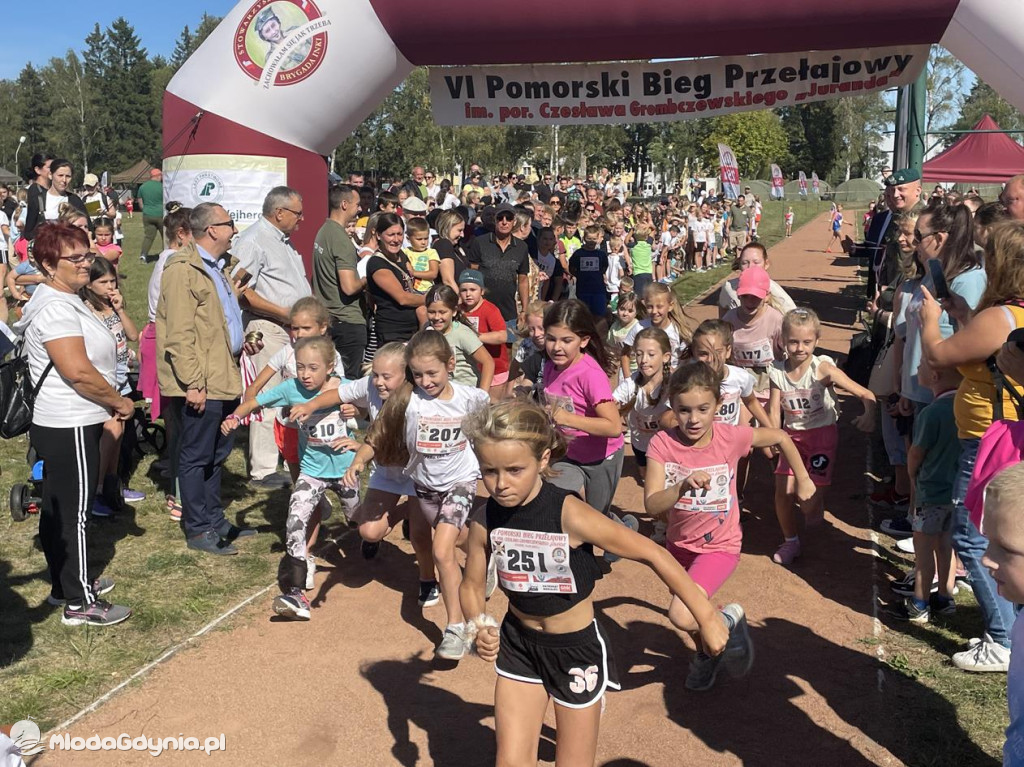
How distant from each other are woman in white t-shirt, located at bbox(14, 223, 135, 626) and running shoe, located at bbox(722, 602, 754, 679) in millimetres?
3311

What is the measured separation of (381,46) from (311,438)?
5.04 metres

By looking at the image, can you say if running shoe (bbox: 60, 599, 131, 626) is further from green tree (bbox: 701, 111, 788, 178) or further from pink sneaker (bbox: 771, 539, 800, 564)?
green tree (bbox: 701, 111, 788, 178)

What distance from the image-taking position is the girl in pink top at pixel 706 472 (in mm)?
4762

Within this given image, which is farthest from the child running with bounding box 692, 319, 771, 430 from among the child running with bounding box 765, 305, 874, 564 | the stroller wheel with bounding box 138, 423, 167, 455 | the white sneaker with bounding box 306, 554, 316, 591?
the stroller wheel with bounding box 138, 423, 167, 455

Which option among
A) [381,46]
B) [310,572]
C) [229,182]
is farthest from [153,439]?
[381,46]

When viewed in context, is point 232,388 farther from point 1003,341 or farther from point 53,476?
point 1003,341

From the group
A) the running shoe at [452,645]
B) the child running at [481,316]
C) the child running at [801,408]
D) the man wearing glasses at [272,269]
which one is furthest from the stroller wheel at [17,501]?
the child running at [801,408]

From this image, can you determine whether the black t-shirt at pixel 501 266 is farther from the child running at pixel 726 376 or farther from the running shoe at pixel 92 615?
the running shoe at pixel 92 615

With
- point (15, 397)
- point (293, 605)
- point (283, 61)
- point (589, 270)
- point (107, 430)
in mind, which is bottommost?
point (293, 605)

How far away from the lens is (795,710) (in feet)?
15.0

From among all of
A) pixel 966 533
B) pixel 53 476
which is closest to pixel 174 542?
pixel 53 476

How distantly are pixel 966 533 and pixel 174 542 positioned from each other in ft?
16.3

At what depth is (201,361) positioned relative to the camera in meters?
6.32

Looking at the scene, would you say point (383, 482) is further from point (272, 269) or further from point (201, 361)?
point (272, 269)
